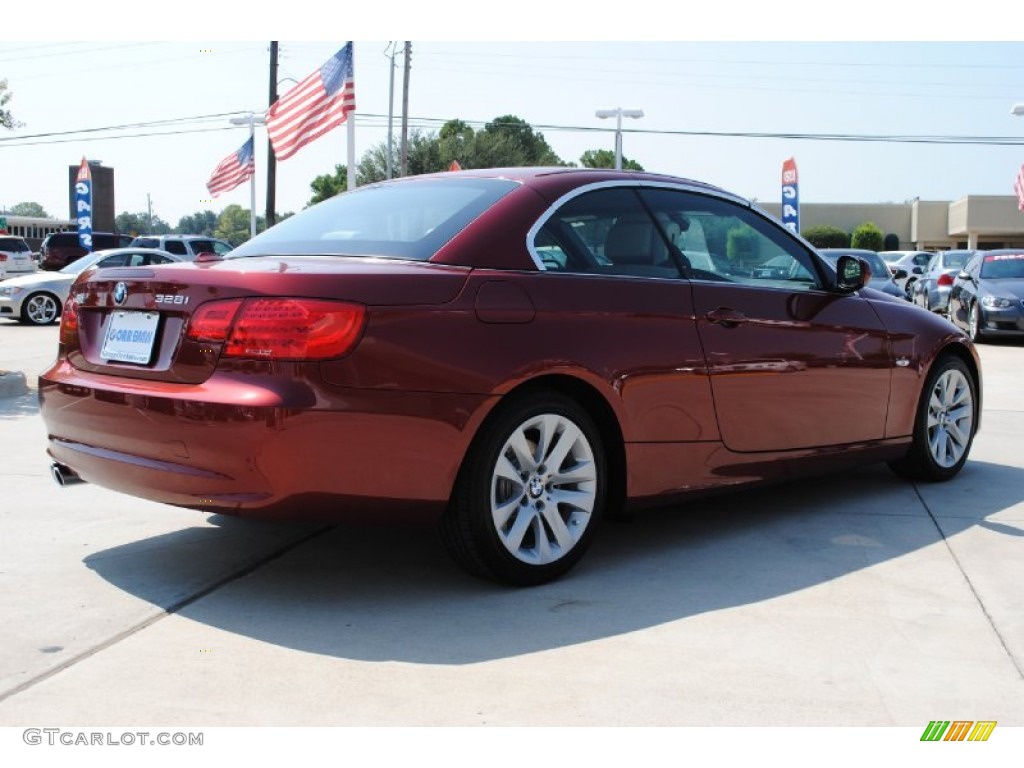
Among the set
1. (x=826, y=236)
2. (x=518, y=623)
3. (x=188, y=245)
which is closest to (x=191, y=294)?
(x=518, y=623)

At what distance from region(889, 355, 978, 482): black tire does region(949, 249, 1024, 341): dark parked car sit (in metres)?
11.0

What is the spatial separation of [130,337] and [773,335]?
2.73 m

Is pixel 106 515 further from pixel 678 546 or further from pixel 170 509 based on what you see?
pixel 678 546

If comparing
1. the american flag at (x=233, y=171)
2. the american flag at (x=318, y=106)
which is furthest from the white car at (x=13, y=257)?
the american flag at (x=318, y=106)

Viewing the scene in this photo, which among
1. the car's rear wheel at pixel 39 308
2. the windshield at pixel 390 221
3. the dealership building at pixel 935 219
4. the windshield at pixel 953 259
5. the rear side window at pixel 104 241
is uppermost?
the dealership building at pixel 935 219

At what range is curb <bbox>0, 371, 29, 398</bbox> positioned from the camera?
985 centimetres

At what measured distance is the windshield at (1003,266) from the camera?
17562 mm

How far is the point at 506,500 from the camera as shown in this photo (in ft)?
13.8

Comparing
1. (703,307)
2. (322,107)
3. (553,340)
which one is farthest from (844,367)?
(322,107)

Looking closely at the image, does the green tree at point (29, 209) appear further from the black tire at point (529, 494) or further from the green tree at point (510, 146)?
the black tire at point (529, 494)

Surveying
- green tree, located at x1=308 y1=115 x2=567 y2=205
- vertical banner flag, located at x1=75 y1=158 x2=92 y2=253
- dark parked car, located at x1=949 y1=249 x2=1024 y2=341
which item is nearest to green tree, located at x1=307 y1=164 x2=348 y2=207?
green tree, located at x1=308 y1=115 x2=567 y2=205

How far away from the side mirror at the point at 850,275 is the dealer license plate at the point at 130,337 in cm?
→ 329

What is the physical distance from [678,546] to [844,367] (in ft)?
4.22

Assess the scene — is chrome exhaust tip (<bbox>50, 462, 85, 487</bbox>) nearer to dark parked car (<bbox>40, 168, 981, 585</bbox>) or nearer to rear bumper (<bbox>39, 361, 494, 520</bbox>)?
dark parked car (<bbox>40, 168, 981, 585</bbox>)
